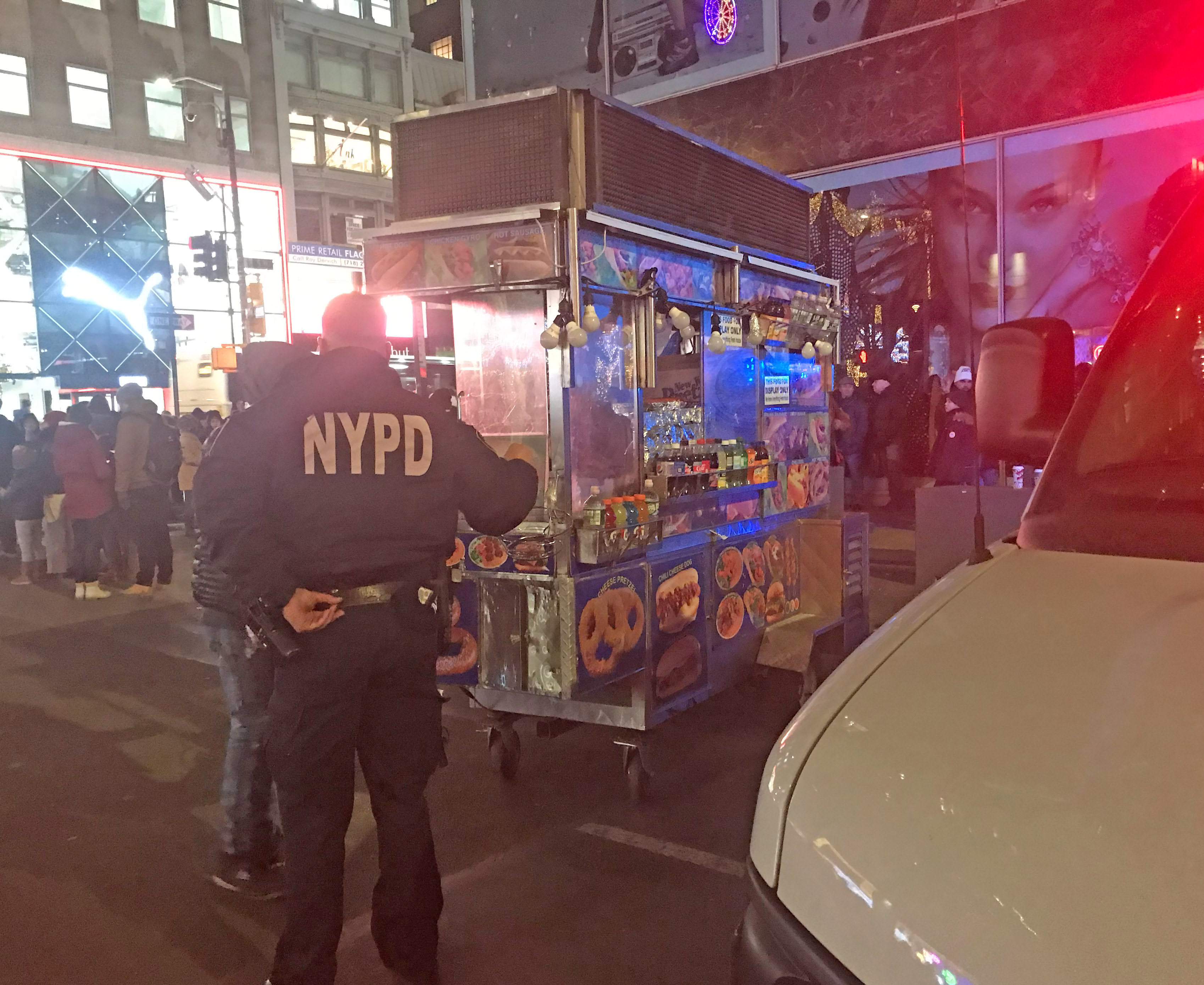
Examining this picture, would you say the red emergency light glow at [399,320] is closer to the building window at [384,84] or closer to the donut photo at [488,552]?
the donut photo at [488,552]

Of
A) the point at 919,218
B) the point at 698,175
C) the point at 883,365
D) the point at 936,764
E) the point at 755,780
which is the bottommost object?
the point at 755,780

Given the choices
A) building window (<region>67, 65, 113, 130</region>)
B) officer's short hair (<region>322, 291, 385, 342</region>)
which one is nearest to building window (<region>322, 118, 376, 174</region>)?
building window (<region>67, 65, 113, 130</region>)

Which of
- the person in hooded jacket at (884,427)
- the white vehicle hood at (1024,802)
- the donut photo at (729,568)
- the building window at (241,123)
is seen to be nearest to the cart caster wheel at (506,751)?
the donut photo at (729,568)

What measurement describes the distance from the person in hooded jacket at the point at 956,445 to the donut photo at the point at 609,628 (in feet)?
19.0

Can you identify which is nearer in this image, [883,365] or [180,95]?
[883,365]

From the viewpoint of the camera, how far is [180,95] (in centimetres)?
2586

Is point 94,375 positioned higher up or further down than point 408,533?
higher up

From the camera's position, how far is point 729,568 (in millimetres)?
6125

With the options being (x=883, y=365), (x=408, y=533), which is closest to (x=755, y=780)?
(x=408, y=533)

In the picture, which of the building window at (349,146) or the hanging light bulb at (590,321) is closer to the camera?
the hanging light bulb at (590,321)

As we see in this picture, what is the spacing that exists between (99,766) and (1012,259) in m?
10.6

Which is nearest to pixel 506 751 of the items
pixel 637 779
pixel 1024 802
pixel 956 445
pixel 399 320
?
pixel 637 779

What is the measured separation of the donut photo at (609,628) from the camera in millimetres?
4898

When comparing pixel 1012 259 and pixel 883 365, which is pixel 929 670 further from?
pixel 883 365
